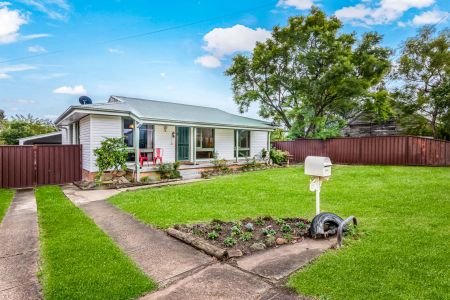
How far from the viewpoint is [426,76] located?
82.5ft

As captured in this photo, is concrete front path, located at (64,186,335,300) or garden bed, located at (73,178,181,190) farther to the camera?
garden bed, located at (73,178,181,190)

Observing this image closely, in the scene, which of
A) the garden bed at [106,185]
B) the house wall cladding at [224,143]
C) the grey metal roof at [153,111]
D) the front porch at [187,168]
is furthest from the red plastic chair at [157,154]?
A: the house wall cladding at [224,143]

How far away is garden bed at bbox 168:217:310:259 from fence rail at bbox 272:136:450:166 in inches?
505

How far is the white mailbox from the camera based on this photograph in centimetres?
457

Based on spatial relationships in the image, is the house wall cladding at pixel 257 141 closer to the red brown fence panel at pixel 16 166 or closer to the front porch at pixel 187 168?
the front porch at pixel 187 168

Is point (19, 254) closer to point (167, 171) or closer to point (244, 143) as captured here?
point (167, 171)

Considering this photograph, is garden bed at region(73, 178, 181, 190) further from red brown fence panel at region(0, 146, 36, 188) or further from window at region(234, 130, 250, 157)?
window at region(234, 130, 250, 157)

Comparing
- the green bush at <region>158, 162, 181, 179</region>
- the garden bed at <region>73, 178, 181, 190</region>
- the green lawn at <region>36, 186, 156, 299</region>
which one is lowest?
the green lawn at <region>36, 186, 156, 299</region>

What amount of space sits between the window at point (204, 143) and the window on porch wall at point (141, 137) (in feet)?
9.31

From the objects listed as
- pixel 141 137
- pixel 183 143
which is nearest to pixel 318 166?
pixel 141 137

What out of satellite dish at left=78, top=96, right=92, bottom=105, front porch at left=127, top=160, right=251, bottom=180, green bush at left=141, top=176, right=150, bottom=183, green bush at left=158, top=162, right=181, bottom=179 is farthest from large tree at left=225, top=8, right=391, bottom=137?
green bush at left=141, top=176, right=150, bottom=183

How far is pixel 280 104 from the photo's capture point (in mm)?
24609

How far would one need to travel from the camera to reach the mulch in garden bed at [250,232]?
4.14 metres

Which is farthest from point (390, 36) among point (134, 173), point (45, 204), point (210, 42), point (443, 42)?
point (45, 204)
